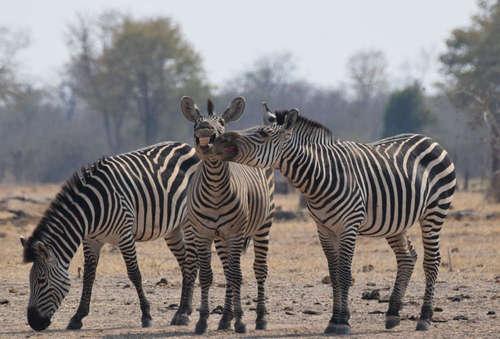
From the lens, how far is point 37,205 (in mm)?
24422

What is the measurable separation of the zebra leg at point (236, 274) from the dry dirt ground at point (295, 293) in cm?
11

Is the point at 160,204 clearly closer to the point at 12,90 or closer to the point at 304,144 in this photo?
the point at 304,144

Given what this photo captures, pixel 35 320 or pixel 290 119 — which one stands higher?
pixel 290 119

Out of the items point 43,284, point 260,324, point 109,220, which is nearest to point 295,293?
point 260,324

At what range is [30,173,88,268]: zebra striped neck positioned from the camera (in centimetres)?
849

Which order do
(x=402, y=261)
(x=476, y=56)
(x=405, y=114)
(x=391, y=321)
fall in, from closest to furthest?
(x=391, y=321) < (x=402, y=261) < (x=476, y=56) < (x=405, y=114)

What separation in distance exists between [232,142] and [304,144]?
0.74 meters

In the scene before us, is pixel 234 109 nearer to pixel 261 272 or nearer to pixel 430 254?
pixel 261 272

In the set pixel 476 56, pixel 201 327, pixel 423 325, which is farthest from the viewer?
pixel 476 56

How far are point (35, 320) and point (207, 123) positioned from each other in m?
1.95

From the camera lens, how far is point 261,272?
9.02 meters

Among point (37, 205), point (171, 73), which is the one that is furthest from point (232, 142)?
point (171, 73)

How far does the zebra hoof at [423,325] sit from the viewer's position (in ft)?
28.2

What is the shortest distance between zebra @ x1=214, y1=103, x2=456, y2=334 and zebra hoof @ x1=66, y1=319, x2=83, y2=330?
6.66 feet
